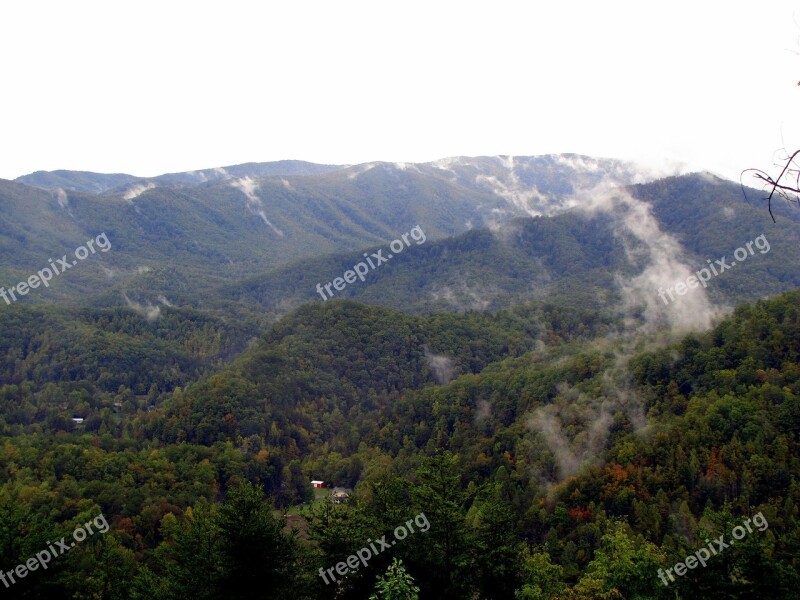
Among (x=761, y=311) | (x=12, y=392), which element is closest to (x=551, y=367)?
(x=761, y=311)

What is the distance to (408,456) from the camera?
4296 inches

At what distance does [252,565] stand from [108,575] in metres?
16.2

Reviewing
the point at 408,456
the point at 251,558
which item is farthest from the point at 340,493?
the point at 251,558

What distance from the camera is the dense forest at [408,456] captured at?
1201 inches

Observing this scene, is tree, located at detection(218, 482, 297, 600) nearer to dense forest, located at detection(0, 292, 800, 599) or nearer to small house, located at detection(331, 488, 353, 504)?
dense forest, located at detection(0, 292, 800, 599)

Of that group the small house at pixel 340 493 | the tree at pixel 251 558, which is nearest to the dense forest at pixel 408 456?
the tree at pixel 251 558

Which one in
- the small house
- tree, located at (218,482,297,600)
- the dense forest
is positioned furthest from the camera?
the small house

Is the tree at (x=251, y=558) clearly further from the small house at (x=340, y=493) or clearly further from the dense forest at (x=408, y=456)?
the small house at (x=340, y=493)

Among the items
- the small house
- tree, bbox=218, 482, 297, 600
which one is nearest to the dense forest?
tree, bbox=218, 482, 297, 600

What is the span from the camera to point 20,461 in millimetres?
81938

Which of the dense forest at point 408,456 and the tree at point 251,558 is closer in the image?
the tree at point 251,558

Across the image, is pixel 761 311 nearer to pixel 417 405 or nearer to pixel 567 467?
pixel 567 467

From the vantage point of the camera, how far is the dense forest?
3050 centimetres

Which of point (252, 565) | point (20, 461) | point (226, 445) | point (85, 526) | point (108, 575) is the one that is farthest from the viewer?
point (226, 445)
